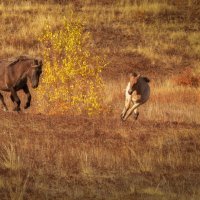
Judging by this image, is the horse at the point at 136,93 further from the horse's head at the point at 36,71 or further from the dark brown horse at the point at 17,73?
the dark brown horse at the point at 17,73

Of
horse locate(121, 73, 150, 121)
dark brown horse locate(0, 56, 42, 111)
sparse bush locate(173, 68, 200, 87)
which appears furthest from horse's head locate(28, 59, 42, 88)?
sparse bush locate(173, 68, 200, 87)

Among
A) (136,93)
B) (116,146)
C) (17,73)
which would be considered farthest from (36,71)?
(116,146)

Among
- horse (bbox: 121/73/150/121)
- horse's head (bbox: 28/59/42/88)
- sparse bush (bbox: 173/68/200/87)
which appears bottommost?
sparse bush (bbox: 173/68/200/87)

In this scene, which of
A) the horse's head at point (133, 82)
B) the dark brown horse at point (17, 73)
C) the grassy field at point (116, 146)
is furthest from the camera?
the dark brown horse at point (17, 73)

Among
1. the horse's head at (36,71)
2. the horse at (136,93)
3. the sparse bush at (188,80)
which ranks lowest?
the sparse bush at (188,80)

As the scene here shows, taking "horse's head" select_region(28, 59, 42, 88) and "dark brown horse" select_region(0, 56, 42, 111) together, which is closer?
"horse's head" select_region(28, 59, 42, 88)

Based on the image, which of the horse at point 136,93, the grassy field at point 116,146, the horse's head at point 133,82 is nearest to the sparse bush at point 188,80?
the grassy field at point 116,146

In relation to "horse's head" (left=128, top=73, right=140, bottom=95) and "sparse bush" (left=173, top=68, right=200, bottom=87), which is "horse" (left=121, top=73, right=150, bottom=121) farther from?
"sparse bush" (left=173, top=68, right=200, bottom=87)

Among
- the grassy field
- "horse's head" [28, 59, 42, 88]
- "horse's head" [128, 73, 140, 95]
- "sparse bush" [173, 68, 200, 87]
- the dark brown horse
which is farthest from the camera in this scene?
"sparse bush" [173, 68, 200, 87]

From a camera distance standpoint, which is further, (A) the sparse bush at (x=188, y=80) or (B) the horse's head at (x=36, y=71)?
(A) the sparse bush at (x=188, y=80)

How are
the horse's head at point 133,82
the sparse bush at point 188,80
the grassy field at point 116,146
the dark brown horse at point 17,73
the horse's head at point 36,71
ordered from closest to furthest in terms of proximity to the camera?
1. the grassy field at point 116,146
2. the horse's head at point 133,82
3. the horse's head at point 36,71
4. the dark brown horse at point 17,73
5. the sparse bush at point 188,80

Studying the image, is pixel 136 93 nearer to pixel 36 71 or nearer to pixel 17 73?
pixel 36 71

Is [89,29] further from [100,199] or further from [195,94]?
[100,199]

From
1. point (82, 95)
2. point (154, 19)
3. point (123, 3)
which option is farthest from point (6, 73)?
point (123, 3)
